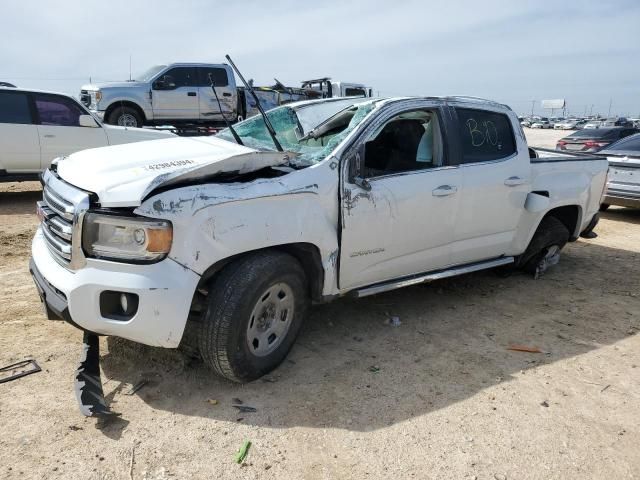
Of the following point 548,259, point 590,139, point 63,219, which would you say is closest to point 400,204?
point 63,219

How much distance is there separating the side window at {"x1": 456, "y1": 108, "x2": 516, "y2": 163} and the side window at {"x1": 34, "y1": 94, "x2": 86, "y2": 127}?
673 cm

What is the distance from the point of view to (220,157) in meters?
3.29

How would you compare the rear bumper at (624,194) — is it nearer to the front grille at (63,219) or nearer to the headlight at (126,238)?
the headlight at (126,238)

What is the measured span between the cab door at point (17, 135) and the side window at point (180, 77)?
17.8 ft

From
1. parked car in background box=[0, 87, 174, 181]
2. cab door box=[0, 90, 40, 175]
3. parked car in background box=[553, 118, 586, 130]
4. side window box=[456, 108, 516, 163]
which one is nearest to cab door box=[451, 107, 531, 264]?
side window box=[456, 108, 516, 163]

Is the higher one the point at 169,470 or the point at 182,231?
the point at 182,231

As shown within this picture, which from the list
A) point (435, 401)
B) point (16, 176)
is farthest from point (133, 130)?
point (435, 401)

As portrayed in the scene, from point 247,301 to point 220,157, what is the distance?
0.94 meters

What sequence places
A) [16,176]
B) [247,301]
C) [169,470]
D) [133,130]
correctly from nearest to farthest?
[169,470], [247,301], [16,176], [133,130]

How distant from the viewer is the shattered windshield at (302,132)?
11.9 ft

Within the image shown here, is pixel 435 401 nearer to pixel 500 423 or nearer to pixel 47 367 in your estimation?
pixel 500 423

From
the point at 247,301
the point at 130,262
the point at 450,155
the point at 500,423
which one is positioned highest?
the point at 450,155

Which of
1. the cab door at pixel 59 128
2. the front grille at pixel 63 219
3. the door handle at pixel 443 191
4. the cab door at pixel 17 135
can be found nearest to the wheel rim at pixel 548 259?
the door handle at pixel 443 191

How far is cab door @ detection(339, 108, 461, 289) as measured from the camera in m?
3.58
